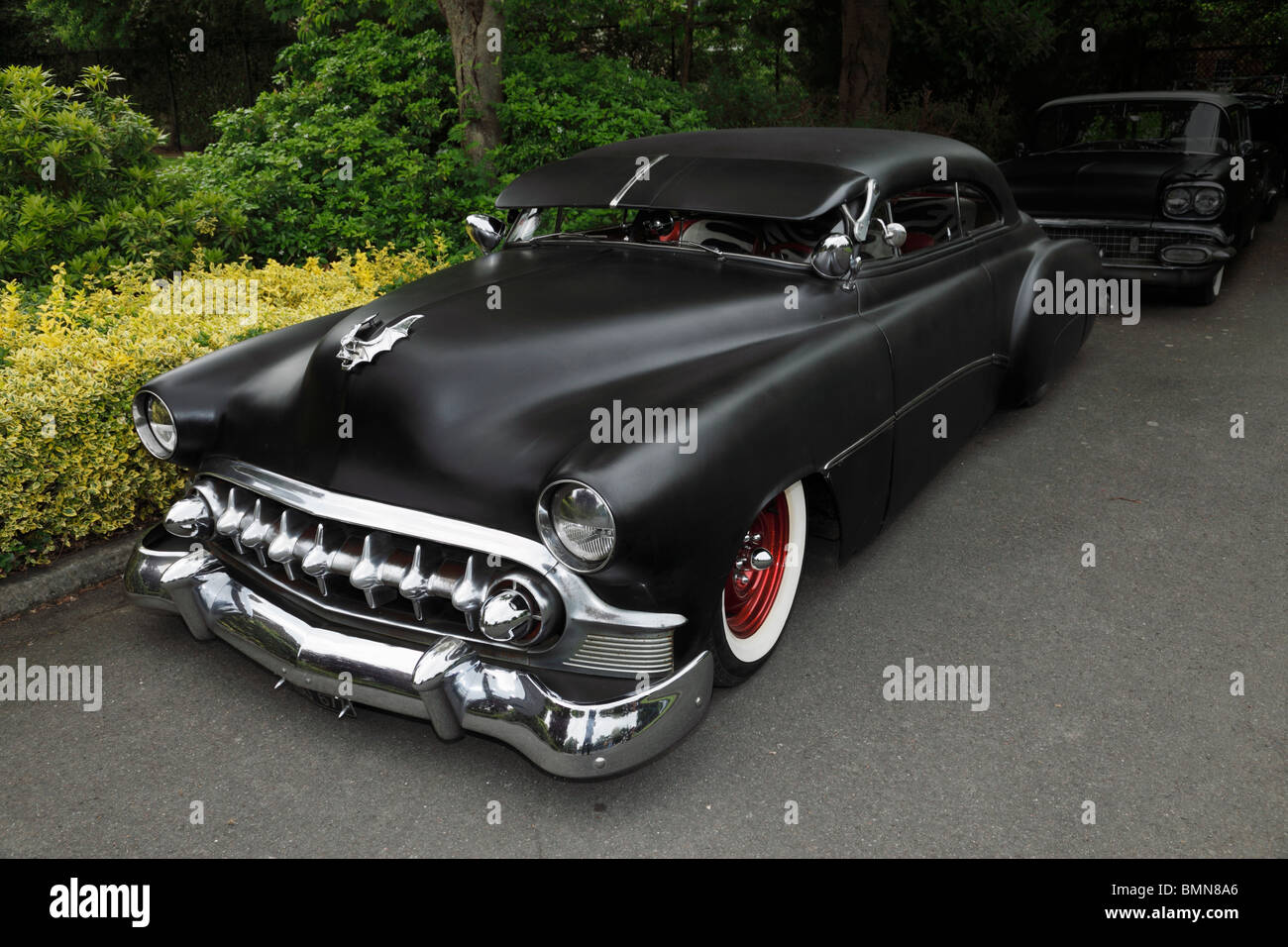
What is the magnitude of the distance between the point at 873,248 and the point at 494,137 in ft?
14.9

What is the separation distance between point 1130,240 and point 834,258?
4.80 m

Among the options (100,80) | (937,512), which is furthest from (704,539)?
(100,80)

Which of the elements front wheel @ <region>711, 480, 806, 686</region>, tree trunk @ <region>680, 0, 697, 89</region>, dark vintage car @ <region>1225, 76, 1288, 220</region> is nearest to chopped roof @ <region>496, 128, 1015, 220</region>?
front wheel @ <region>711, 480, 806, 686</region>

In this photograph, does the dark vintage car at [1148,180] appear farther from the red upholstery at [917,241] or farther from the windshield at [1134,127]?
the red upholstery at [917,241]

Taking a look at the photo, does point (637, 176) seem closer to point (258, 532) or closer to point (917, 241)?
point (917, 241)

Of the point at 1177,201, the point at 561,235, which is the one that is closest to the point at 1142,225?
the point at 1177,201

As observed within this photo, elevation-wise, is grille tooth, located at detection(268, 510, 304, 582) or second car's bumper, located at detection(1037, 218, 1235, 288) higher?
second car's bumper, located at detection(1037, 218, 1235, 288)

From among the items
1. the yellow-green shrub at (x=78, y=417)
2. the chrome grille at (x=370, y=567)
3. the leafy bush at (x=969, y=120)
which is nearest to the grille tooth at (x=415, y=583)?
the chrome grille at (x=370, y=567)

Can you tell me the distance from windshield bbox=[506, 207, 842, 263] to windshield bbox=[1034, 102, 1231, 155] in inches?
203

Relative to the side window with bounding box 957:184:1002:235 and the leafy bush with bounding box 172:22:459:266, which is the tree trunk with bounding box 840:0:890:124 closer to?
the leafy bush with bounding box 172:22:459:266

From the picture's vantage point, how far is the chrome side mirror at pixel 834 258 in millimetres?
3387

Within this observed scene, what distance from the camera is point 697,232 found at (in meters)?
3.86

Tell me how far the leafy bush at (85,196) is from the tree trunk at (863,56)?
23.3 ft

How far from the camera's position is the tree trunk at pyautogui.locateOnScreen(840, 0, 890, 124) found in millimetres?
10672
